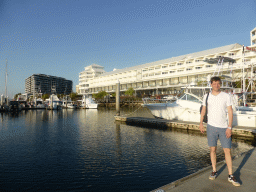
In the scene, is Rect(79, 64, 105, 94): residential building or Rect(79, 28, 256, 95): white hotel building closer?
Rect(79, 28, 256, 95): white hotel building

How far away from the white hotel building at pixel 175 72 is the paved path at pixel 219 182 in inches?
1988

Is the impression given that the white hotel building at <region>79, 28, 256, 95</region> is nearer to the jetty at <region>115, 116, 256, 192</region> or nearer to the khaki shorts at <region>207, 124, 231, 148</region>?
the jetty at <region>115, 116, 256, 192</region>

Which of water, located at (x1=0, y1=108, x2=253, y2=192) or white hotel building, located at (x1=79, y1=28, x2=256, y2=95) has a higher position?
white hotel building, located at (x1=79, y1=28, x2=256, y2=95)

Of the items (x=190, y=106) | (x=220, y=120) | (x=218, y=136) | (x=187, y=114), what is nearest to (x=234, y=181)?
(x=218, y=136)

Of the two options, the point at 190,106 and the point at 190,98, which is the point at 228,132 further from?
the point at 190,98

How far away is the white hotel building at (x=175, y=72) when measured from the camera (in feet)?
190

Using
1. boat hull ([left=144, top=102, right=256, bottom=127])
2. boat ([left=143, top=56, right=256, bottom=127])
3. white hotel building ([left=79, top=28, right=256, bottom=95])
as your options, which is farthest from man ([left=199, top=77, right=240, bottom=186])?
white hotel building ([left=79, top=28, right=256, bottom=95])

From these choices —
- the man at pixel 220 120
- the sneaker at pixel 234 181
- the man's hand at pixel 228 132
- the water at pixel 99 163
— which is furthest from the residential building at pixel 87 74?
the sneaker at pixel 234 181

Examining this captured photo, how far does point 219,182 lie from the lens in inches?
187

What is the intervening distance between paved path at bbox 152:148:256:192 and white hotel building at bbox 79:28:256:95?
50494 mm

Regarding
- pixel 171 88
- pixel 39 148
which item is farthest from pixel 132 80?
pixel 39 148

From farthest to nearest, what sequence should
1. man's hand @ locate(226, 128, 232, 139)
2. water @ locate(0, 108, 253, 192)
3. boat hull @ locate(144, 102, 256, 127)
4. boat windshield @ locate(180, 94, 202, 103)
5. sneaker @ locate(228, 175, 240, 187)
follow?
boat windshield @ locate(180, 94, 202, 103) → boat hull @ locate(144, 102, 256, 127) → water @ locate(0, 108, 253, 192) → man's hand @ locate(226, 128, 232, 139) → sneaker @ locate(228, 175, 240, 187)

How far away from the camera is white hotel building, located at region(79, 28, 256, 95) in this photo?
5791 centimetres

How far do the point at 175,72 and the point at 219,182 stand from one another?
71.7m
